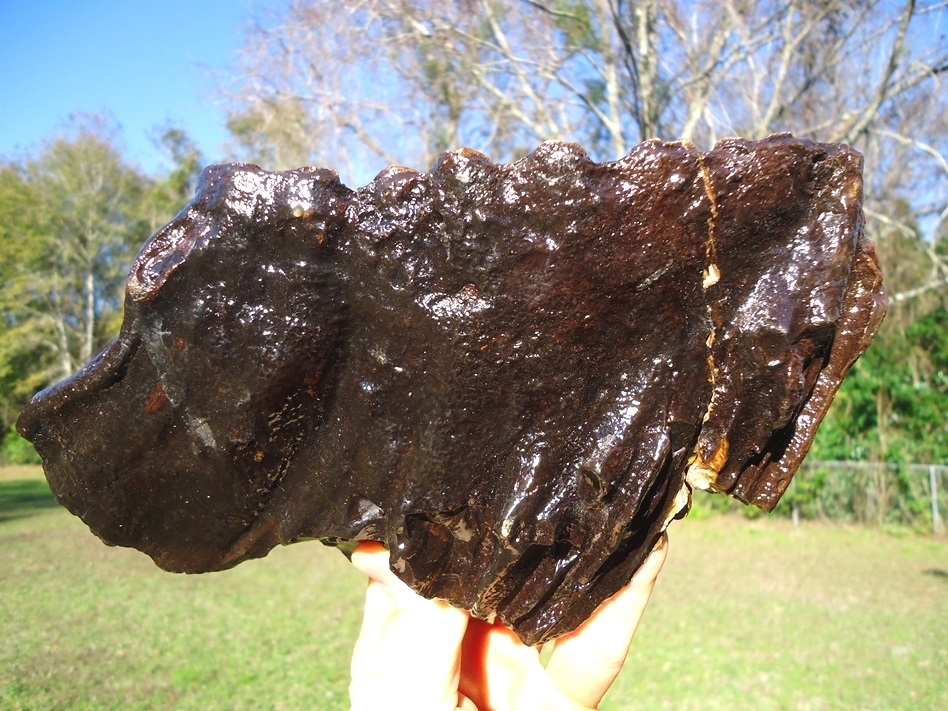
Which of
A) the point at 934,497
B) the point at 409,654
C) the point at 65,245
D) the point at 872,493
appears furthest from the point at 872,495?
the point at 65,245

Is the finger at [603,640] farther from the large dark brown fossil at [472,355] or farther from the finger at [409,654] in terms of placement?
the finger at [409,654]

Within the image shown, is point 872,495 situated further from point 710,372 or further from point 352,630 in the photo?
point 710,372

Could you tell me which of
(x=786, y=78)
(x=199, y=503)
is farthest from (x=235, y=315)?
(x=786, y=78)

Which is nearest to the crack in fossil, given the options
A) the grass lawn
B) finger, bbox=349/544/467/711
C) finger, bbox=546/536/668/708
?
finger, bbox=546/536/668/708

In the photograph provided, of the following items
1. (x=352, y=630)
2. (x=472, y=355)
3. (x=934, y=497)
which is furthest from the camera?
(x=934, y=497)

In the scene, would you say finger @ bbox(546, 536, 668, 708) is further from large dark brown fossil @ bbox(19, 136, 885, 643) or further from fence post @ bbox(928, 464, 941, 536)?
fence post @ bbox(928, 464, 941, 536)

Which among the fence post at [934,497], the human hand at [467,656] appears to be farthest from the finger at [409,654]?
the fence post at [934,497]
